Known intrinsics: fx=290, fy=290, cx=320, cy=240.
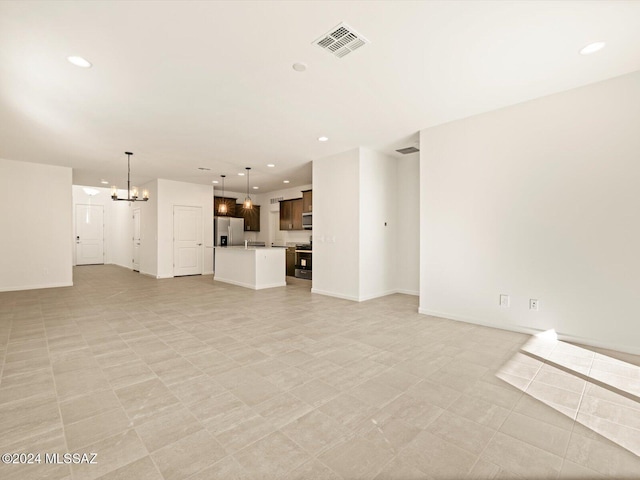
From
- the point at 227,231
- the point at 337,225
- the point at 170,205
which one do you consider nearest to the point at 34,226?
the point at 170,205

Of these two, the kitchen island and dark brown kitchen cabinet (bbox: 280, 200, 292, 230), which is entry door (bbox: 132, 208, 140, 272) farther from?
dark brown kitchen cabinet (bbox: 280, 200, 292, 230)

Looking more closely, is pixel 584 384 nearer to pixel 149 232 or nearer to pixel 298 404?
pixel 298 404

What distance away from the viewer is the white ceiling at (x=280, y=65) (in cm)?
219

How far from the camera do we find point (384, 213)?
5.98 meters

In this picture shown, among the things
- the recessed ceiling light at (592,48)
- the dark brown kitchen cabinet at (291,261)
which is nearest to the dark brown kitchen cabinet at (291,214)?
the dark brown kitchen cabinet at (291,261)

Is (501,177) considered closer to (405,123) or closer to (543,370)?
(405,123)

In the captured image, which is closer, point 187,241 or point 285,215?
point 187,241

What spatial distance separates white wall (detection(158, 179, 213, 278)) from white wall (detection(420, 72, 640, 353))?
20.8ft

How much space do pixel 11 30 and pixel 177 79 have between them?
123 centimetres

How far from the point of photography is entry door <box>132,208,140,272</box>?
31.8 feet

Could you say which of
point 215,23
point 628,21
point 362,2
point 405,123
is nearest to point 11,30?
point 215,23

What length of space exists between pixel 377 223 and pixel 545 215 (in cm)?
280

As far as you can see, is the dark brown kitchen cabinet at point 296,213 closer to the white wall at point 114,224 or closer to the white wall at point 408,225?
the white wall at point 408,225

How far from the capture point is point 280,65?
2.84 meters
